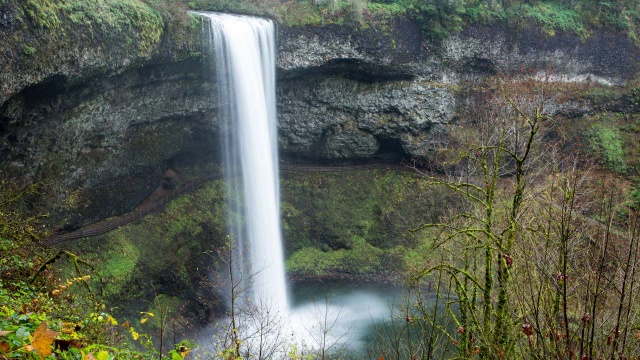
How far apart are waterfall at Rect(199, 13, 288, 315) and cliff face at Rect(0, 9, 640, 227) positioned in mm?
991

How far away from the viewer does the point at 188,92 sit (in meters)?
23.8

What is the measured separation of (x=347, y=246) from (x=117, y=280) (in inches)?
452

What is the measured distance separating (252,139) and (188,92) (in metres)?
3.60

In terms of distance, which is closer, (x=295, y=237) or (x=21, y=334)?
(x=21, y=334)

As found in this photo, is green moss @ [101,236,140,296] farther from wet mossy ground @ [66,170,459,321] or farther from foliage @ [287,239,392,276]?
foliage @ [287,239,392,276]

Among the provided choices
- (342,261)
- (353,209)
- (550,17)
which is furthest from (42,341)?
(550,17)

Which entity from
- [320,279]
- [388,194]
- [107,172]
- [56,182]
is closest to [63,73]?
[56,182]

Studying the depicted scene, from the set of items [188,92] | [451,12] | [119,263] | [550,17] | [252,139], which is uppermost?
[451,12]

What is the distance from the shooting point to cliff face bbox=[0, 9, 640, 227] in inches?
679

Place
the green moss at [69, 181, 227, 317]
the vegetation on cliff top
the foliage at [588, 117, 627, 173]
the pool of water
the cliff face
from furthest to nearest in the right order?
the foliage at [588, 117, 627, 173] < the vegetation on cliff top < the green moss at [69, 181, 227, 317] < the pool of water < the cliff face

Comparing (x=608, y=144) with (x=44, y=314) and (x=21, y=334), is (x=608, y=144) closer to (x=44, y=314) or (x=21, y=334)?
(x=44, y=314)

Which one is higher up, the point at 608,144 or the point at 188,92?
the point at 188,92

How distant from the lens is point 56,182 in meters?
19.7

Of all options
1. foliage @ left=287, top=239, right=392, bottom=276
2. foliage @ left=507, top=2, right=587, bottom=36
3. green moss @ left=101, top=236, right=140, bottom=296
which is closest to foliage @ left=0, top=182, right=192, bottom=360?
green moss @ left=101, top=236, right=140, bottom=296
